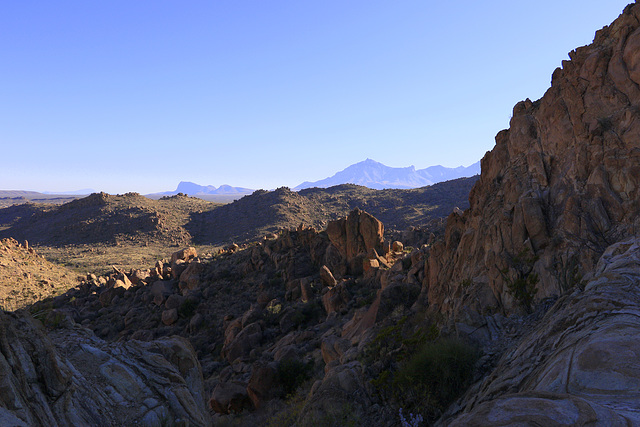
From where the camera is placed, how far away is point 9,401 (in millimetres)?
4980

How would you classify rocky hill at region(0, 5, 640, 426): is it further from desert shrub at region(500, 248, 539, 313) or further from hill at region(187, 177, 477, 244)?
A: hill at region(187, 177, 477, 244)

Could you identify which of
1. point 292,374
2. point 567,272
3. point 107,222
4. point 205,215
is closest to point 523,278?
point 567,272

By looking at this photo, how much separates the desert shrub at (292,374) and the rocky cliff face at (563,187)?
5978mm

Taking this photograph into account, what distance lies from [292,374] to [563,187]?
12273 mm

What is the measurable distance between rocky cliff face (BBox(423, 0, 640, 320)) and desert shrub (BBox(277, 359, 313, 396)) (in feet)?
19.6

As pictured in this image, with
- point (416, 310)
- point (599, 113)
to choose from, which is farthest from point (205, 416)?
point (599, 113)

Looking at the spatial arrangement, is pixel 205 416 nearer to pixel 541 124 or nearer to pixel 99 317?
pixel 541 124

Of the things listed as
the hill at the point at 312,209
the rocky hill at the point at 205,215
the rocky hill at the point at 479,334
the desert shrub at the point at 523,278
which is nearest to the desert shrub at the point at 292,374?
the rocky hill at the point at 479,334

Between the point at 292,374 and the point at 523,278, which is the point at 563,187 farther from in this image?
the point at 292,374

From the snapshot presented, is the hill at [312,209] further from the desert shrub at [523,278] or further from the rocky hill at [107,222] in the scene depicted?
the desert shrub at [523,278]

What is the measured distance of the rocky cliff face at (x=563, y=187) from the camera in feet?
33.3

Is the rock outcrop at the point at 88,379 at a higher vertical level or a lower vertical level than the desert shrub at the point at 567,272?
lower

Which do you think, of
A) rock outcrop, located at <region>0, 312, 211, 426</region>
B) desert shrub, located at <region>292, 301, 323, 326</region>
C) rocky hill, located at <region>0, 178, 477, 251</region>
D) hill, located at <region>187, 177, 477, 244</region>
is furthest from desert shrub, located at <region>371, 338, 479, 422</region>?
hill, located at <region>187, 177, 477, 244</region>

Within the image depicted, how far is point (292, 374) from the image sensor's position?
48.5 ft
